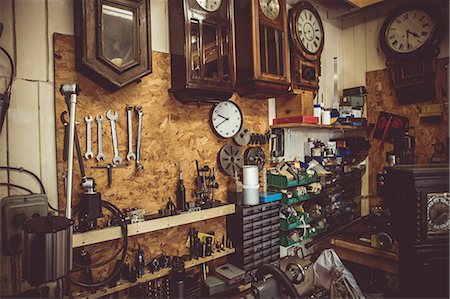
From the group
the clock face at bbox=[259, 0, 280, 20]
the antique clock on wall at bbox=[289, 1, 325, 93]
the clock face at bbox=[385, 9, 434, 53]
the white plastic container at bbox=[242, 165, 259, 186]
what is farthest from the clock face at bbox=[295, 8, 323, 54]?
the white plastic container at bbox=[242, 165, 259, 186]

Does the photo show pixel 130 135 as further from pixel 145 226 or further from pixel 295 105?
pixel 295 105

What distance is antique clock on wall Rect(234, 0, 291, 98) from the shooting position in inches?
81.7

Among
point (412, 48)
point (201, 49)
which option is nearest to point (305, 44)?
point (412, 48)

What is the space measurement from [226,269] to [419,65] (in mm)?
2620

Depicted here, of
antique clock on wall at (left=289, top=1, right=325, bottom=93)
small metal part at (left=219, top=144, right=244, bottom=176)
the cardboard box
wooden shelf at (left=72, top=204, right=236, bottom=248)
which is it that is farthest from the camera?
antique clock on wall at (left=289, top=1, right=325, bottom=93)

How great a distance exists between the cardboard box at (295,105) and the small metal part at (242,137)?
441 mm

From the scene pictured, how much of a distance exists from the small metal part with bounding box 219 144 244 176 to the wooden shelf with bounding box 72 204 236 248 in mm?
304

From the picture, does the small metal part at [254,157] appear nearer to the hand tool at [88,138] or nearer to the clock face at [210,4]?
the clock face at [210,4]

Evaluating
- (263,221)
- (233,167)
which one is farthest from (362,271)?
(233,167)

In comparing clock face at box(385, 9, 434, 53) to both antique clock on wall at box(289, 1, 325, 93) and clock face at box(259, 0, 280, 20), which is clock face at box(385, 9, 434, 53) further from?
clock face at box(259, 0, 280, 20)

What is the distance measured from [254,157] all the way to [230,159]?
0.24 metres

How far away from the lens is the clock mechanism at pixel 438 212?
1.84m

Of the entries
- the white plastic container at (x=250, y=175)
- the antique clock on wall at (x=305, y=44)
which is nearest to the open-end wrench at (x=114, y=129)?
the white plastic container at (x=250, y=175)

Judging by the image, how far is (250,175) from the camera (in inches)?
81.8
